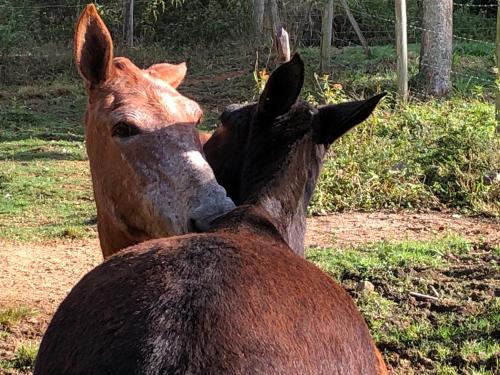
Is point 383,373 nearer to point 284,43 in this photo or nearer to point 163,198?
point 163,198

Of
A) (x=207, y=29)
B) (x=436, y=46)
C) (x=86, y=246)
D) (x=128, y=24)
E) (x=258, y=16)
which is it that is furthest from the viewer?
(x=207, y=29)

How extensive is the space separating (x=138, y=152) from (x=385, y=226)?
15.1 ft

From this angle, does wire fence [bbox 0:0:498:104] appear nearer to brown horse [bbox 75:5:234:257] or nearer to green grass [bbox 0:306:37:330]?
green grass [bbox 0:306:37:330]

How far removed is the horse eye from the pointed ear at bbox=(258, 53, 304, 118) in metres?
0.55

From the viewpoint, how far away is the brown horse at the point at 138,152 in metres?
3.44

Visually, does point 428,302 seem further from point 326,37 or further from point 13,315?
point 326,37

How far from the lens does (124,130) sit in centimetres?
364

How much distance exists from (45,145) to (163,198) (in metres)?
9.29

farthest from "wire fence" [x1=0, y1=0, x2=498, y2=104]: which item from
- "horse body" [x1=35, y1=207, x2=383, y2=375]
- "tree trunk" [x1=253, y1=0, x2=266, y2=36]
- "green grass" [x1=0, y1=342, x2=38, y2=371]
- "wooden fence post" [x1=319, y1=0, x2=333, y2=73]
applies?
"horse body" [x1=35, y1=207, x2=383, y2=375]

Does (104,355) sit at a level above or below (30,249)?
above

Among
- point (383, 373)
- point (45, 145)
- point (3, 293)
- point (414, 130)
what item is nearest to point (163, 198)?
point (383, 373)

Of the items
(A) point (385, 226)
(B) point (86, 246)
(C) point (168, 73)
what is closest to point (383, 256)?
(A) point (385, 226)

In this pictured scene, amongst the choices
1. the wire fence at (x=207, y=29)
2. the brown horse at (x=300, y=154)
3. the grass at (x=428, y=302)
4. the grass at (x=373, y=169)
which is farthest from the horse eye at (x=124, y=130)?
the wire fence at (x=207, y=29)

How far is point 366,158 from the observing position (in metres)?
8.85
